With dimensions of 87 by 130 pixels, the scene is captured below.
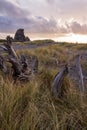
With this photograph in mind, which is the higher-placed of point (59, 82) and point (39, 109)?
point (59, 82)

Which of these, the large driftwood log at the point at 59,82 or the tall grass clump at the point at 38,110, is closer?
the tall grass clump at the point at 38,110

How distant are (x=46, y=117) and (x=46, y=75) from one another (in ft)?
6.25

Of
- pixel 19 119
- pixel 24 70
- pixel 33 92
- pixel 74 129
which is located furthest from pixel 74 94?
pixel 24 70

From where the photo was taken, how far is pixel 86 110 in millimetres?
4340

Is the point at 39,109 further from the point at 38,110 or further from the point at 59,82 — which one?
the point at 59,82

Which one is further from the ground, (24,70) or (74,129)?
(24,70)

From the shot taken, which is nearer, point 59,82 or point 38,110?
point 38,110

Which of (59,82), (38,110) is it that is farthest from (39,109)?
(59,82)

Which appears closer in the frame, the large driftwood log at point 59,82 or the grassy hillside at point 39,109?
the grassy hillside at point 39,109

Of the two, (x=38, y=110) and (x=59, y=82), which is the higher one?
(x=59, y=82)

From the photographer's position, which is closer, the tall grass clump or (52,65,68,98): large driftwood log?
the tall grass clump

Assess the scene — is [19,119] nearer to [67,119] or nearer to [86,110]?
[67,119]

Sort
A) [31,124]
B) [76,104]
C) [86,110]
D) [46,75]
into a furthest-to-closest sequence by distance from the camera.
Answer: [46,75] < [76,104] < [86,110] < [31,124]

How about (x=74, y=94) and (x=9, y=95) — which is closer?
(x=9, y=95)
